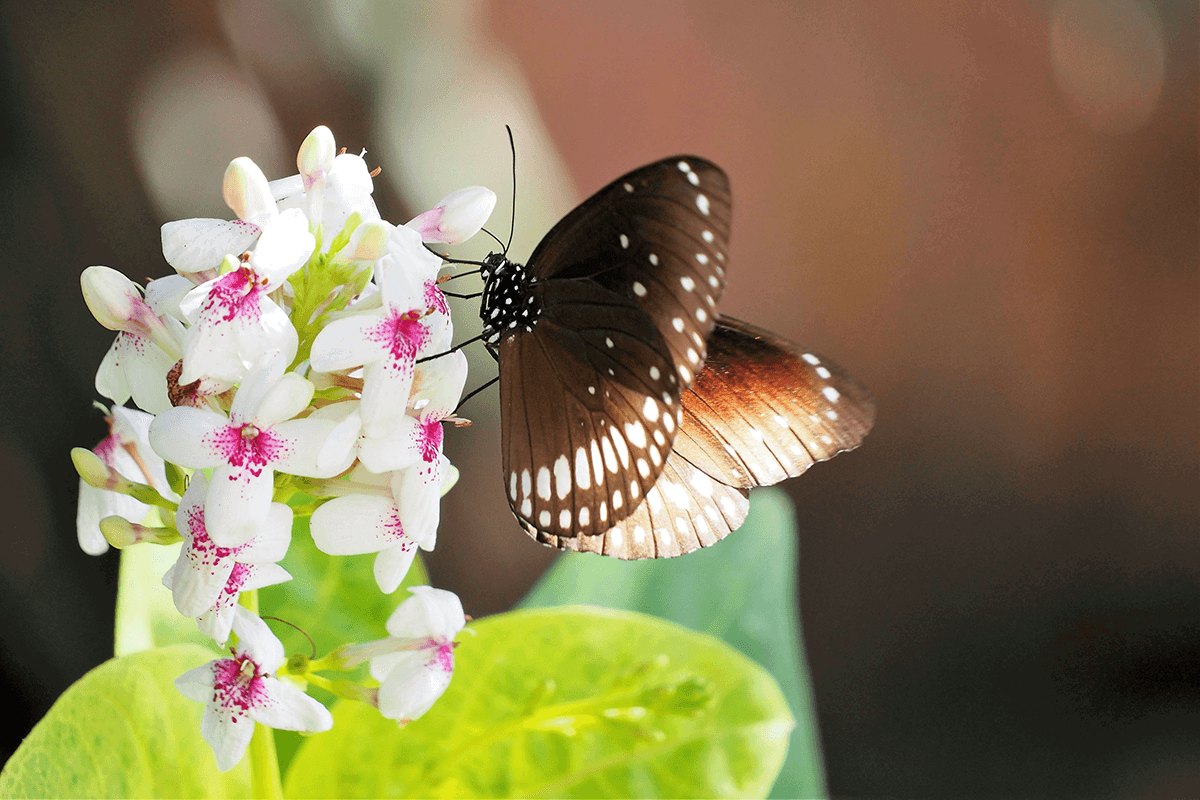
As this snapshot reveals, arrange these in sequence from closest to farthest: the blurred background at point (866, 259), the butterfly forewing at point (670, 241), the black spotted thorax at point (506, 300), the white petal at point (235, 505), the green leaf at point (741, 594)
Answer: the white petal at point (235, 505) → the butterfly forewing at point (670, 241) → the black spotted thorax at point (506, 300) → the green leaf at point (741, 594) → the blurred background at point (866, 259)

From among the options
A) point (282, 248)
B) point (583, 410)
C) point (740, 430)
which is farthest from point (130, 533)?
point (740, 430)

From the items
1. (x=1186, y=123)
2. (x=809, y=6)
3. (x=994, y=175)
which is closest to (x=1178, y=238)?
(x=1186, y=123)

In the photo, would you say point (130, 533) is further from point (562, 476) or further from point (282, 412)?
point (562, 476)

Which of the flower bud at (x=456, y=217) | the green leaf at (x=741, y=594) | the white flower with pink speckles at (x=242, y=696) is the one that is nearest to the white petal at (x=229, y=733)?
the white flower with pink speckles at (x=242, y=696)

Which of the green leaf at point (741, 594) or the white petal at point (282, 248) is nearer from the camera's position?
the white petal at point (282, 248)

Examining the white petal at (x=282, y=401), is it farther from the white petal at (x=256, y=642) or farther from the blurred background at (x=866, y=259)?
the blurred background at (x=866, y=259)

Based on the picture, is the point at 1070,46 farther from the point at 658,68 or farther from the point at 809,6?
the point at 658,68

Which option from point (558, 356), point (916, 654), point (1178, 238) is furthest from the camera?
point (916, 654)
